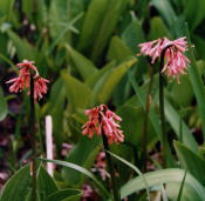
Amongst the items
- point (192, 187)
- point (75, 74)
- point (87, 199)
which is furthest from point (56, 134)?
point (192, 187)

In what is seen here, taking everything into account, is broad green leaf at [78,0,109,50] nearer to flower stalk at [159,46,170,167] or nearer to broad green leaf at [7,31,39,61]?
broad green leaf at [7,31,39,61]

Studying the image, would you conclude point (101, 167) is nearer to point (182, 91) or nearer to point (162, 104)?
point (182, 91)

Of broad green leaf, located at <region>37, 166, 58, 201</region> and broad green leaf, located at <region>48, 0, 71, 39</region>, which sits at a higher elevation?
broad green leaf, located at <region>48, 0, 71, 39</region>

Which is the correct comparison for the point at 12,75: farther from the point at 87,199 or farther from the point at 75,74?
the point at 87,199

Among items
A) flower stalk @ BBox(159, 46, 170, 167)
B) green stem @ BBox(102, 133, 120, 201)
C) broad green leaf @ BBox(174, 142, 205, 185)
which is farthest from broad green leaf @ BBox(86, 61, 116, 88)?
green stem @ BBox(102, 133, 120, 201)

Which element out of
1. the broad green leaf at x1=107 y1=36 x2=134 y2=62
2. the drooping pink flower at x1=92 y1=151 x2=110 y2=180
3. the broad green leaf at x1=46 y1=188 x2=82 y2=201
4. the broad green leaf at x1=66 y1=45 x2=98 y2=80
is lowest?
the broad green leaf at x1=46 y1=188 x2=82 y2=201

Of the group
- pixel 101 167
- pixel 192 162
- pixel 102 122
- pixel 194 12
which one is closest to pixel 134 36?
pixel 194 12
